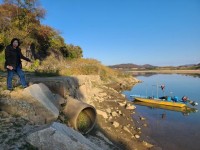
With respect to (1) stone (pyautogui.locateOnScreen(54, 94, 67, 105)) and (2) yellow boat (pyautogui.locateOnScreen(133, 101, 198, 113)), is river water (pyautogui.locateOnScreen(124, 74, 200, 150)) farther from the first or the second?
(1) stone (pyautogui.locateOnScreen(54, 94, 67, 105))

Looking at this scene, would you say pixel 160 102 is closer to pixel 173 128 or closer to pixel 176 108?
pixel 176 108

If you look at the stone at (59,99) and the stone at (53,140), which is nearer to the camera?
the stone at (53,140)

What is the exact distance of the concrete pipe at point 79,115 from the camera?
9492mm

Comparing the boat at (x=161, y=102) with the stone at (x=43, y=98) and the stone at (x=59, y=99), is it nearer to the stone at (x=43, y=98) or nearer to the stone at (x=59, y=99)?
the stone at (x=59, y=99)

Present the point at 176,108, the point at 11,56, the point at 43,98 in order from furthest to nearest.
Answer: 1. the point at 176,108
2. the point at 11,56
3. the point at 43,98

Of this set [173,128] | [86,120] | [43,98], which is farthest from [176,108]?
[43,98]

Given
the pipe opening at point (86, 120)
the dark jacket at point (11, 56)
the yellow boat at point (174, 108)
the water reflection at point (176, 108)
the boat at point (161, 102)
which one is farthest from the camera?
the boat at point (161, 102)

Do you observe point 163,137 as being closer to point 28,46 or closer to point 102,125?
point 102,125

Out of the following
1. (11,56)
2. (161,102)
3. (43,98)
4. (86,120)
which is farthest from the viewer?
(161,102)

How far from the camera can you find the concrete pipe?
9.49 meters

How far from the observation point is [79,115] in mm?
10258

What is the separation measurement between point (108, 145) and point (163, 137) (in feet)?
17.6

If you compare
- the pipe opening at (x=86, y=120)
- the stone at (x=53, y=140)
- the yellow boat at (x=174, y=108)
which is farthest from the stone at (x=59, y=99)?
the yellow boat at (x=174, y=108)

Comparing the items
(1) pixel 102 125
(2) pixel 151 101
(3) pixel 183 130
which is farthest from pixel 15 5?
(3) pixel 183 130
